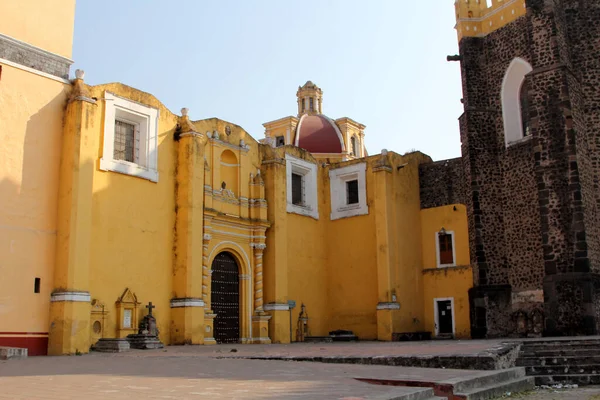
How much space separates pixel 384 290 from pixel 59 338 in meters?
10.6

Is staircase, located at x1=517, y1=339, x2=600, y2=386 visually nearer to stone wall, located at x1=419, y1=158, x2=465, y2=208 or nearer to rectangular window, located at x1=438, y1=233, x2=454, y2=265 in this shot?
rectangular window, located at x1=438, y1=233, x2=454, y2=265

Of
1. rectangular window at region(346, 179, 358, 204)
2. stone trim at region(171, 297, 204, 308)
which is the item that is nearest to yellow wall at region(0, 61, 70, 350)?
stone trim at region(171, 297, 204, 308)

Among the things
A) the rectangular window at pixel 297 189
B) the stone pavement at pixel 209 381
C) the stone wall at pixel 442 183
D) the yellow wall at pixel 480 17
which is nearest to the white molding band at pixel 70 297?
the stone pavement at pixel 209 381

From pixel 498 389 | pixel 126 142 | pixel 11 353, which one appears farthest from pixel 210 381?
pixel 126 142

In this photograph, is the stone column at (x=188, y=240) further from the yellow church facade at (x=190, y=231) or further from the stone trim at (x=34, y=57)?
the stone trim at (x=34, y=57)

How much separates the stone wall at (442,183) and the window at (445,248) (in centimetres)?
106

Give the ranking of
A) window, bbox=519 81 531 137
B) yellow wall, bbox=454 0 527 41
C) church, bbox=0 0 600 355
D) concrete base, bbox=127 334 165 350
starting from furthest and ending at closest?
yellow wall, bbox=454 0 527 41 < window, bbox=519 81 531 137 < concrete base, bbox=127 334 165 350 < church, bbox=0 0 600 355

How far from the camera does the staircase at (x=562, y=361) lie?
10.1 m

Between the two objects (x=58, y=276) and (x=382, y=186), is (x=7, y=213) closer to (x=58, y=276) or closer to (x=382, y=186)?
(x=58, y=276)

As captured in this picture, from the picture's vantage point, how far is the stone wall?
71.3 ft

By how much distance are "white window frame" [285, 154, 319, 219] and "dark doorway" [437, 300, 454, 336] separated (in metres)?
5.17

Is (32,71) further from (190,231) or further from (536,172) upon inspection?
(536,172)

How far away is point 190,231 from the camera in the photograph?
17094mm

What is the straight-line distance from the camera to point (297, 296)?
838 inches
